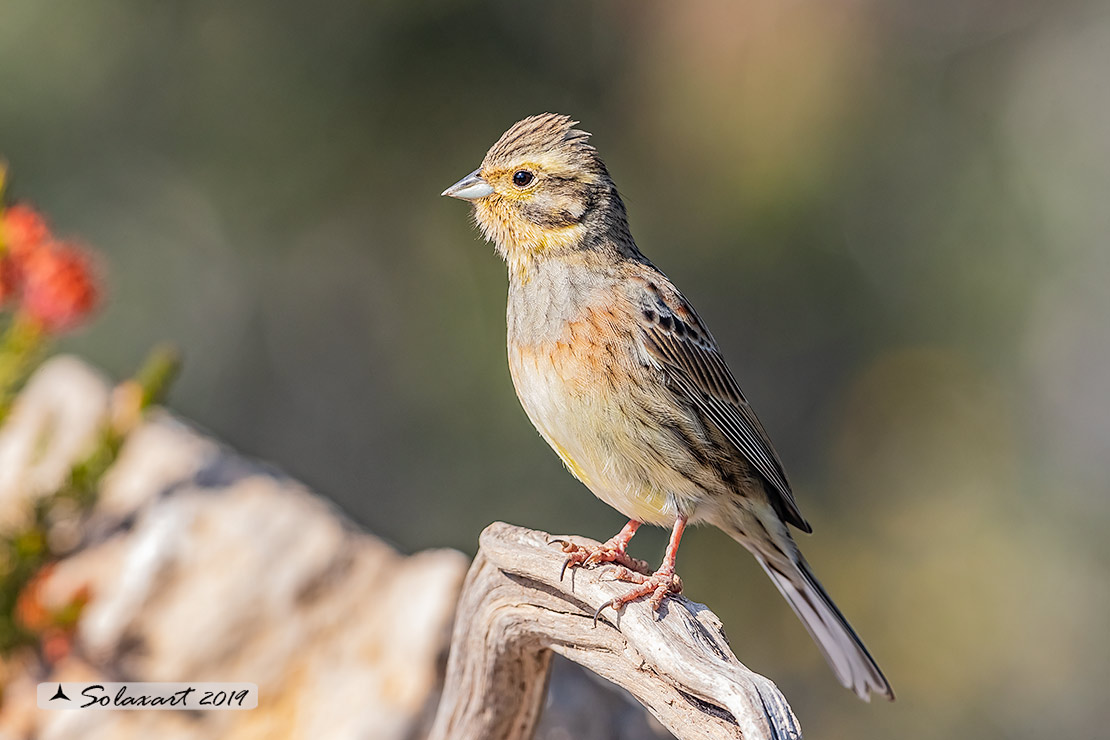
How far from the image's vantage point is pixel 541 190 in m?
4.06

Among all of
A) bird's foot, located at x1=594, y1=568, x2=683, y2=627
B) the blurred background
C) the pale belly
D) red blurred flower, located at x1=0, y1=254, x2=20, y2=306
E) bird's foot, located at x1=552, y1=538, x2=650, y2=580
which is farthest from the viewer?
the blurred background

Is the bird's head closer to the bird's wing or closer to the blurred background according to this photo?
the bird's wing

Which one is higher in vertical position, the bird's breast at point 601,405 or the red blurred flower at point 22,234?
the bird's breast at point 601,405

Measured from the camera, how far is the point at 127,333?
8.55 m

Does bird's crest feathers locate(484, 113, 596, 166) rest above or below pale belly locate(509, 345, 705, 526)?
above

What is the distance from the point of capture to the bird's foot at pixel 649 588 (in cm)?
337

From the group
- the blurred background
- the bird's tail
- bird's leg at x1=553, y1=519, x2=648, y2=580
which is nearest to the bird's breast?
bird's leg at x1=553, y1=519, x2=648, y2=580

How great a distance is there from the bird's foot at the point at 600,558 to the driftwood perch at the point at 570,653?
3 cm

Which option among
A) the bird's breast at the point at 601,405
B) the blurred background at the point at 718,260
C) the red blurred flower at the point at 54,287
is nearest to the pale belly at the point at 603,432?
the bird's breast at the point at 601,405


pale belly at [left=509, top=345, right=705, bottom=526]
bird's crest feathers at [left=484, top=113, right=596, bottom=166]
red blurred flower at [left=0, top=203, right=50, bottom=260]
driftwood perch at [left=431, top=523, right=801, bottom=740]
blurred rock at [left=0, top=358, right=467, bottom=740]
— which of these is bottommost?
blurred rock at [left=0, top=358, right=467, bottom=740]

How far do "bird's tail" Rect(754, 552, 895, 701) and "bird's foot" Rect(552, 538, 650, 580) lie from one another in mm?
797

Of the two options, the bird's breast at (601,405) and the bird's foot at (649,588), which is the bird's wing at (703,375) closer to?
the bird's breast at (601,405)

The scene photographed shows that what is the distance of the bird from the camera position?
378 cm

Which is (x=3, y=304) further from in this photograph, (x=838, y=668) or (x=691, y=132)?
(x=691, y=132)
